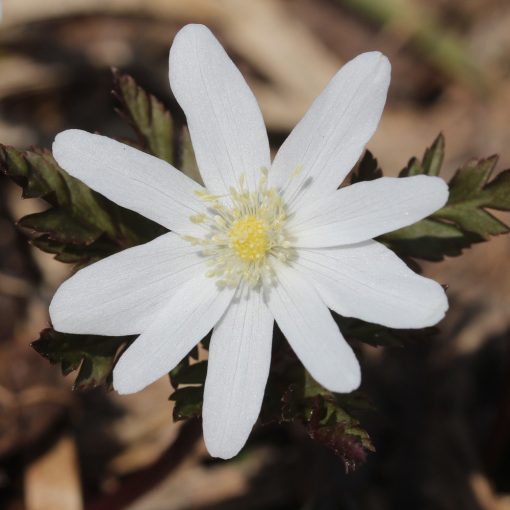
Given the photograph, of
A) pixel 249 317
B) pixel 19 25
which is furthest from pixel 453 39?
pixel 249 317

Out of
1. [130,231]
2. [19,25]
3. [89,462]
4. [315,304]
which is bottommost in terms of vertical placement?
[89,462]

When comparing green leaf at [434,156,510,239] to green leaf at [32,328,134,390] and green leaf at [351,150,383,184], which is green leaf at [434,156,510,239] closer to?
green leaf at [351,150,383,184]

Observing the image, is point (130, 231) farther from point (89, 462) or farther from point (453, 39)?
point (453, 39)

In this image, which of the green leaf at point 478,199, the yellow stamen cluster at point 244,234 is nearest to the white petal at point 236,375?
the yellow stamen cluster at point 244,234

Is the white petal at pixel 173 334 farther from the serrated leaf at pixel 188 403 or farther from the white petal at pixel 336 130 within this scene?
the white petal at pixel 336 130

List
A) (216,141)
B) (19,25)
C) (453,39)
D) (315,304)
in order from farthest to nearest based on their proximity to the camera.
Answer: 1. (453,39)
2. (19,25)
3. (216,141)
4. (315,304)

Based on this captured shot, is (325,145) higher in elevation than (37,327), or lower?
higher

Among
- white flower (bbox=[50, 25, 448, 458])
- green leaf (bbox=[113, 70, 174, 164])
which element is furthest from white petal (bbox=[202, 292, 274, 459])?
green leaf (bbox=[113, 70, 174, 164])
